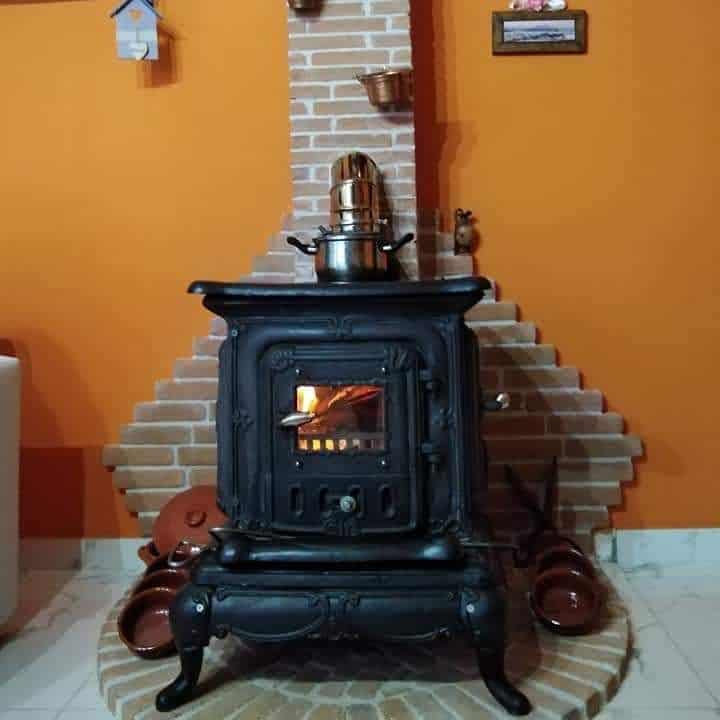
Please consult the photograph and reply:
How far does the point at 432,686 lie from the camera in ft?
5.28

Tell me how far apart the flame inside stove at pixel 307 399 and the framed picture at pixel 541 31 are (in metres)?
1.20

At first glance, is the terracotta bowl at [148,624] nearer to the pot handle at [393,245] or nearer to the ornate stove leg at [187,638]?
the ornate stove leg at [187,638]

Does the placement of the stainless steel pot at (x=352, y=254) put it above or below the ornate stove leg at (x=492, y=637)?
above

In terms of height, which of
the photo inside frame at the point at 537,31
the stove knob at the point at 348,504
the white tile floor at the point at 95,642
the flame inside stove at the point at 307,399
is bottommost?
the white tile floor at the point at 95,642

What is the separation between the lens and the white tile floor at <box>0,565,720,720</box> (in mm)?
1619

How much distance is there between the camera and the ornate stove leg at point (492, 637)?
4.91ft

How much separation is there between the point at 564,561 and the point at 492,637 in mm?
546

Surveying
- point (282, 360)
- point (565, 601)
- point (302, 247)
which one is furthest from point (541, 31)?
point (565, 601)

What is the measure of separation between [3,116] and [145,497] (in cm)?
122

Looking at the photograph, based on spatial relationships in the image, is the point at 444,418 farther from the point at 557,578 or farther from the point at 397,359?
the point at 557,578

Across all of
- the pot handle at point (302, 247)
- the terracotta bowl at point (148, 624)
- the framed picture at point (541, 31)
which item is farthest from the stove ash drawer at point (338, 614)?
the framed picture at point (541, 31)

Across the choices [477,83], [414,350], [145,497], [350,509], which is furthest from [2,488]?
[477,83]

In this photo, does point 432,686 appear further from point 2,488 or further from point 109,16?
point 109,16

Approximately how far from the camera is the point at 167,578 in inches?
74.6
